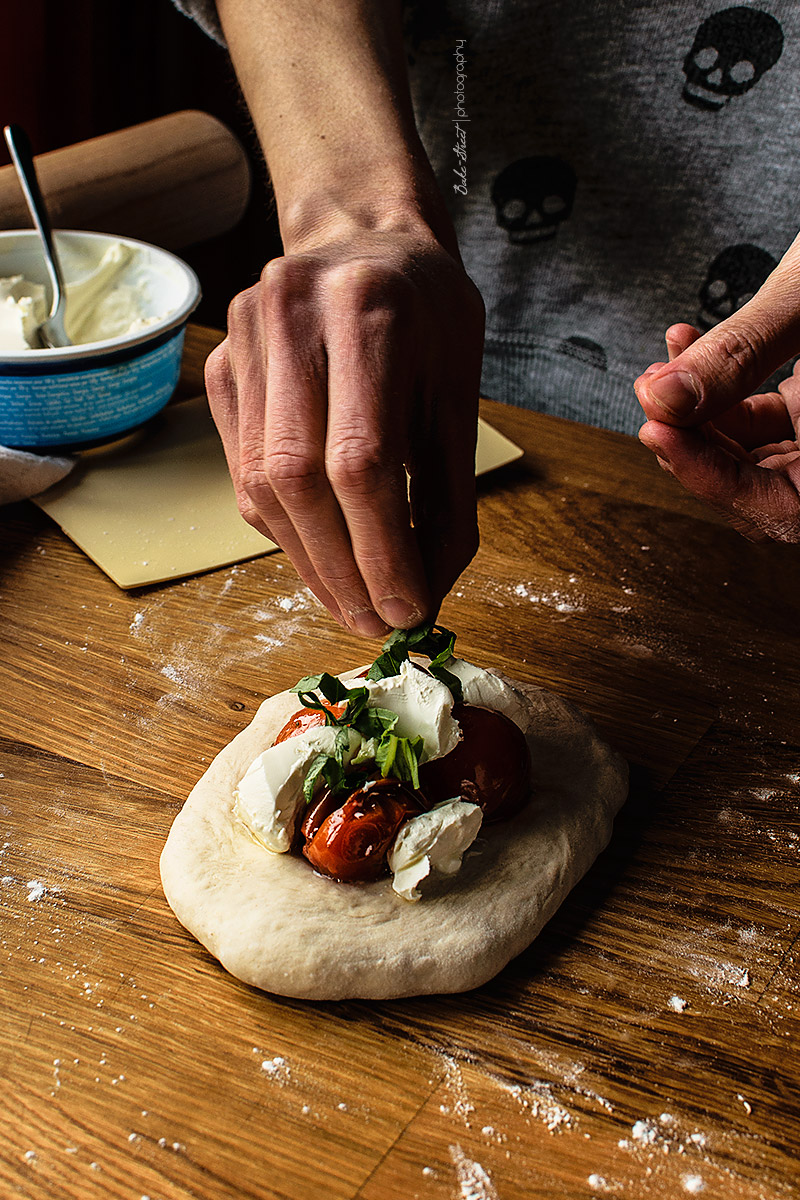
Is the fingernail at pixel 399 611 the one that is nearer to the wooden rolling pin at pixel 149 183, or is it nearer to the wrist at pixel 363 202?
the wrist at pixel 363 202

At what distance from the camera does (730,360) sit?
3.38 feet

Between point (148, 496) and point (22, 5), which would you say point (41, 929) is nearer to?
point (148, 496)

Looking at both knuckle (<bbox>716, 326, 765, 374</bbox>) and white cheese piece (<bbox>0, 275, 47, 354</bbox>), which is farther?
white cheese piece (<bbox>0, 275, 47, 354</bbox>)

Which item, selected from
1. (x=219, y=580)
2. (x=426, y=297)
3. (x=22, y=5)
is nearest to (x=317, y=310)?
(x=426, y=297)

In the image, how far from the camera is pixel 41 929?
3.34 feet

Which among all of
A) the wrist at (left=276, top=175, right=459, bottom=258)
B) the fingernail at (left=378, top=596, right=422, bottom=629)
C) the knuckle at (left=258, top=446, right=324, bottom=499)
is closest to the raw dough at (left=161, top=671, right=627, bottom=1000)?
the fingernail at (left=378, top=596, right=422, bottom=629)

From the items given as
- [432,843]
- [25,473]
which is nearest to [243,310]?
[432,843]

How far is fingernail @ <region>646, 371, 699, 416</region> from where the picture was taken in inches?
40.7

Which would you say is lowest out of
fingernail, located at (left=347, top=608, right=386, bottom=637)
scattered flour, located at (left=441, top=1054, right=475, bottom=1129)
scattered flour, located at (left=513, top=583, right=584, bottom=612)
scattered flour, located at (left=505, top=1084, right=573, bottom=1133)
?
scattered flour, located at (left=441, top=1054, right=475, bottom=1129)

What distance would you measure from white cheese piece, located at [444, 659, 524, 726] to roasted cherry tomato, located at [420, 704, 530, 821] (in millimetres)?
46

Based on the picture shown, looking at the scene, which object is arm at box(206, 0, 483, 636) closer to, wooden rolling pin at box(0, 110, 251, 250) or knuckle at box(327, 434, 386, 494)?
knuckle at box(327, 434, 386, 494)

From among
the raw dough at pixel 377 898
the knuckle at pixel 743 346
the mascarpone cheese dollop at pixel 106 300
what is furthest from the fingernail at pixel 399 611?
the mascarpone cheese dollop at pixel 106 300

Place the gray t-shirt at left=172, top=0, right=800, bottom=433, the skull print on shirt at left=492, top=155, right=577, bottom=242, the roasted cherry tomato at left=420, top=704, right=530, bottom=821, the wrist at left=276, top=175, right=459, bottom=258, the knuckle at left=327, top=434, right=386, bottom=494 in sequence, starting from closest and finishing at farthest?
the knuckle at left=327, top=434, right=386, bottom=494 < the roasted cherry tomato at left=420, top=704, right=530, bottom=821 < the wrist at left=276, top=175, right=459, bottom=258 < the gray t-shirt at left=172, top=0, right=800, bottom=433 < the skull print on shirt at left=492, top=155, right=577, bottom=242

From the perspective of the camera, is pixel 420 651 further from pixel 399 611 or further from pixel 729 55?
pixel 729 55
